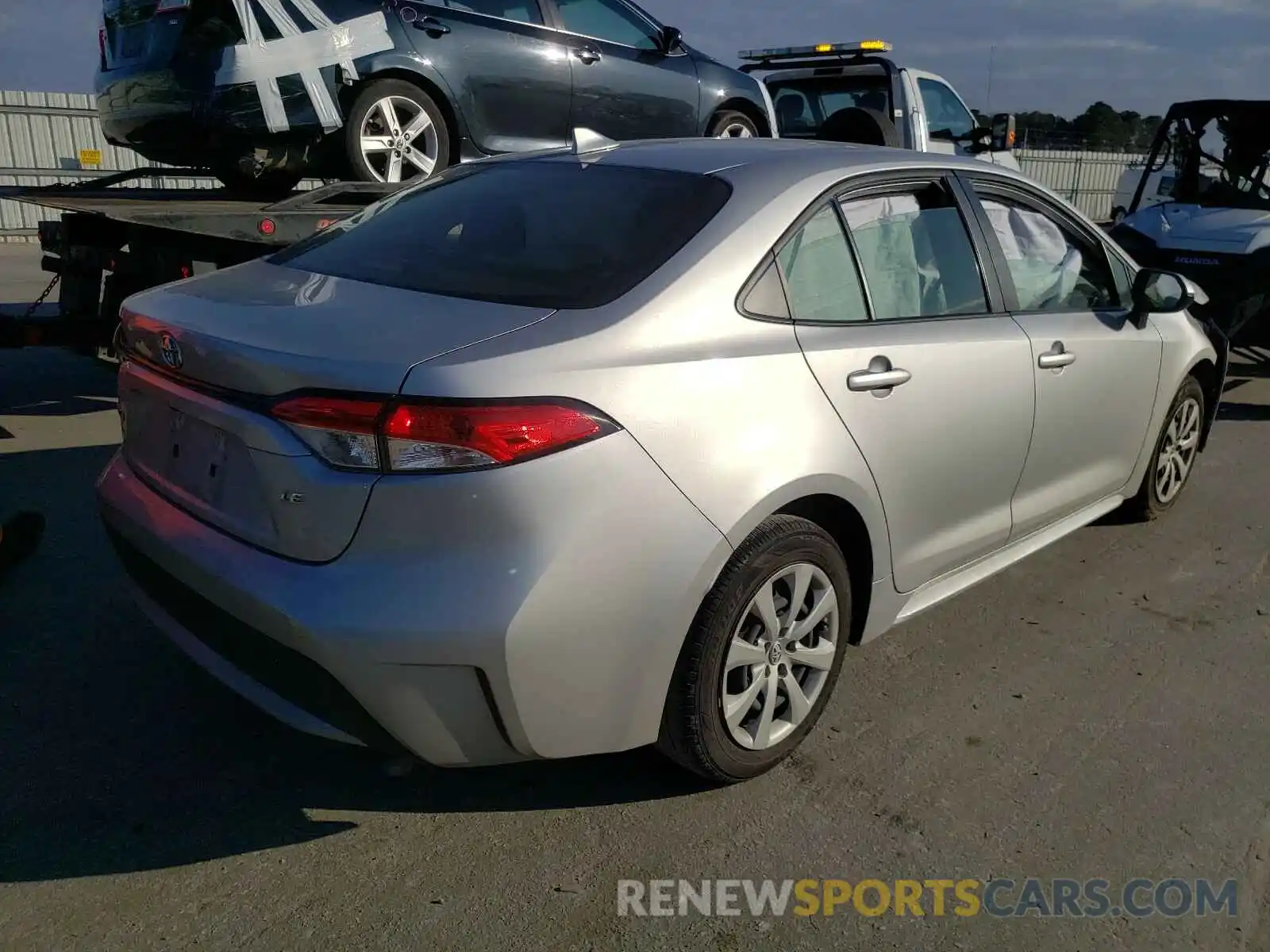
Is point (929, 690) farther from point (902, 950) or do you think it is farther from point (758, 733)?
point (902, 950)

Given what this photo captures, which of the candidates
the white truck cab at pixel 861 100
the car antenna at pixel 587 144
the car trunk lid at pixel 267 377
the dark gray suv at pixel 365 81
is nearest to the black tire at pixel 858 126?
the white truck cab at pixel 861 100

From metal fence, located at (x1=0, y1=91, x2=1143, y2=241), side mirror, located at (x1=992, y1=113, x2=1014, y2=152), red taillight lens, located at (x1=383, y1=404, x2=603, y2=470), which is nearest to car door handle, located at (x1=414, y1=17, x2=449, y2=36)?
red taillight lens, located at (x1=383, y1=404, x2=603, y2=470)

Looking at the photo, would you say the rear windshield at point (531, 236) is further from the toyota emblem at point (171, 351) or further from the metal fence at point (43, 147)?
the metal fence at point (43, 147)

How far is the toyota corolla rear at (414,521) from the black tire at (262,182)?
13.7 feet

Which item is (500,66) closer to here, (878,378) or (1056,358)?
(1056,358)

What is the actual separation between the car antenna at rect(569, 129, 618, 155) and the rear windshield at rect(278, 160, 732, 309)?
0.59 ft

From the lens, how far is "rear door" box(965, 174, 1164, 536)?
3711 mm

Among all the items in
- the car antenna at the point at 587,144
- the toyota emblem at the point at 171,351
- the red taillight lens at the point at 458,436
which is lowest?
the red taillight lens at the point at 458,436

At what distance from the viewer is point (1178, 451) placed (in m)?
5.04

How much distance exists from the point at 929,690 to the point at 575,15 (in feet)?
18.1

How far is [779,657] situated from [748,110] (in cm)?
684

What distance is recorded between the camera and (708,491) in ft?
8.30

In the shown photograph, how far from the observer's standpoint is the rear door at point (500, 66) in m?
6.66

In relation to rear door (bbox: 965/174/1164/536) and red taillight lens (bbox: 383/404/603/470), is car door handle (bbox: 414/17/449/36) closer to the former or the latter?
rear door (bbox: 965/174/1164/536)
